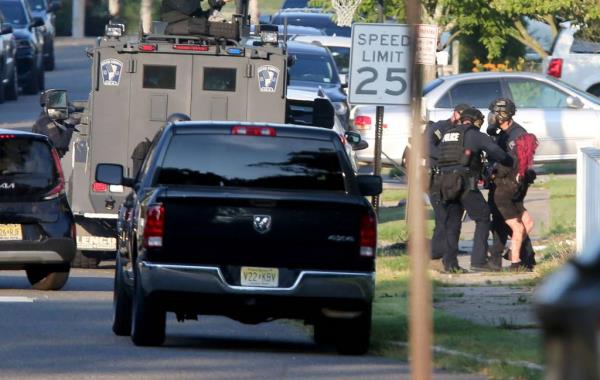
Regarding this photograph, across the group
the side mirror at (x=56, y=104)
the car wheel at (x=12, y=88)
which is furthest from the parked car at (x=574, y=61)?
the car wheel at (x=12, y=88)

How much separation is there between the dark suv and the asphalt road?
379mm

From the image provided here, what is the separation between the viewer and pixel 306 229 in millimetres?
10070

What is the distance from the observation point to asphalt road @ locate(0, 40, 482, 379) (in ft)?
30.8

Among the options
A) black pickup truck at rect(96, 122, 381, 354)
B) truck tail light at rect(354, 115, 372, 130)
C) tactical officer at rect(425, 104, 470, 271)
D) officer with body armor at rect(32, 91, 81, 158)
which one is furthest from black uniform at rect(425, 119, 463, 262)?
truck tail light at rect(354, 115, 372, 130)

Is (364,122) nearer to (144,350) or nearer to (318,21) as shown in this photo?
(318,21)

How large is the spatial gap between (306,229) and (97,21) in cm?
4346

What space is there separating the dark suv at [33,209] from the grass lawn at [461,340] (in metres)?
3.18

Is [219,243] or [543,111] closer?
[219,243]

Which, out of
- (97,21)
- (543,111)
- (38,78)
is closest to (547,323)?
(543,111)

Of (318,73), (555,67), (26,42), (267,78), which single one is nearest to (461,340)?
(267,78)

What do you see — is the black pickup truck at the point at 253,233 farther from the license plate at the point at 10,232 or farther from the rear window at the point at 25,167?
the rear window at the point at 25,167

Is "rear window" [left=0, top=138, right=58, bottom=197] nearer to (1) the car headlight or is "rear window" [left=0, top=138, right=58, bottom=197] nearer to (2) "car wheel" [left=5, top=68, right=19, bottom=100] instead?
(1) the car headlight

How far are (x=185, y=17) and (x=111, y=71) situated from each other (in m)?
1.28

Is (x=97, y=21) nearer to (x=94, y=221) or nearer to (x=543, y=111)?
(x=543, y=111)
